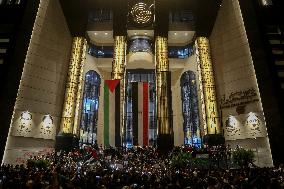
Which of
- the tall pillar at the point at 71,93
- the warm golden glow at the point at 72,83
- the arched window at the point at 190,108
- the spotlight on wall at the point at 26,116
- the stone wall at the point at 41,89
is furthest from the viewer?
the arched window at the point at 190,108

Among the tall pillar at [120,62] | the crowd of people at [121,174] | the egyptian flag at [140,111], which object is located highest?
the tall pillar at [120,62]

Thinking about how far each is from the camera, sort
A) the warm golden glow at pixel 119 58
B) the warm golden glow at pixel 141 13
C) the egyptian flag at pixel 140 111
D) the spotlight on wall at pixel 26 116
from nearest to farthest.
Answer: the egyptian flag at pixel 140 111, the spotlight on wall at pixel 26 116, the warm golden glow at pixel 141 13, the warm golden glow at pixel 119 58

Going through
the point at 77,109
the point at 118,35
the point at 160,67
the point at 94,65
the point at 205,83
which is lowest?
the point at 77,109

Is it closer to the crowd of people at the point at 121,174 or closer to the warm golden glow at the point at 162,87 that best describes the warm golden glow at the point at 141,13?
the warm golden glow at the point at 162,87

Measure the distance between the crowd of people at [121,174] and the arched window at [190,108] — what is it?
36.4 feet

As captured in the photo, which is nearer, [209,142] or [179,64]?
[209,142]

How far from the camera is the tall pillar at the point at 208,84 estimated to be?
28.6 metres

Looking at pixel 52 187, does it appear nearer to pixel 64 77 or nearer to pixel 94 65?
pixel 64 77

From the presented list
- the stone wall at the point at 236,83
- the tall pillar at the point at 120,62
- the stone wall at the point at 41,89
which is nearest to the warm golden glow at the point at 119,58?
the tall pillar at the point at 120,62

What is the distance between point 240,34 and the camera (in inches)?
1052

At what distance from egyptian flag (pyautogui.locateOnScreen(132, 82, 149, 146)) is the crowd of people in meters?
2.19

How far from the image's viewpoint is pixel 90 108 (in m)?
36.0

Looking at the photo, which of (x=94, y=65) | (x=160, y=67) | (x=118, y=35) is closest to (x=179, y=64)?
(x=160, y=67)

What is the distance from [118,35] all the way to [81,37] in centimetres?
487
